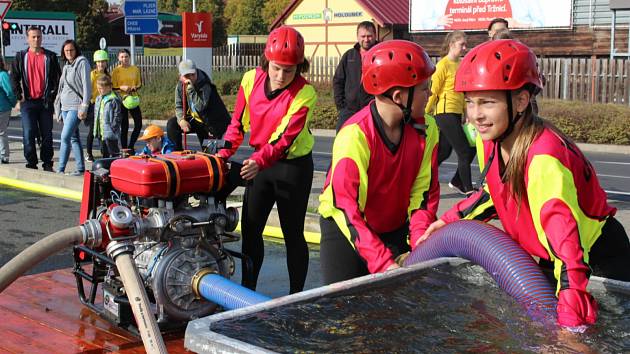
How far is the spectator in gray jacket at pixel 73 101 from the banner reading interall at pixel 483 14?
25044mm

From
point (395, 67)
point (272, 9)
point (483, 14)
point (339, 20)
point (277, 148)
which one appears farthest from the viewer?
point (272, 9)

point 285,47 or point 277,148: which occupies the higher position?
point 285,47

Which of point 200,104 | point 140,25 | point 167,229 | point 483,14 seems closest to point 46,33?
point 140,25

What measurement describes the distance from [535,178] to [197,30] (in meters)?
13.4

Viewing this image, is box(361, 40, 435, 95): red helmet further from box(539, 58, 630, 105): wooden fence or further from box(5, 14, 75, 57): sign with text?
box(5, 14, 75, 57): sign with text

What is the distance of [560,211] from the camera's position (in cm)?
325

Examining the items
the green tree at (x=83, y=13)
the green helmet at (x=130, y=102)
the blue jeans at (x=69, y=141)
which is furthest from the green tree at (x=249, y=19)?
the blue jeans at (x=69, y=141)

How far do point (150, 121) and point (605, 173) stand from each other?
15158 millimetres

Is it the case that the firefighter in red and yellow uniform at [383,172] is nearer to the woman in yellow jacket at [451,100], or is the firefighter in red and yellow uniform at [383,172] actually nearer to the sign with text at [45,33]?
the woman in yellow jacket at [451,100]

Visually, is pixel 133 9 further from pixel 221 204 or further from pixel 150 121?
pixel 221 204

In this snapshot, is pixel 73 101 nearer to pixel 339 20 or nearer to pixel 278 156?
pixel 278 156

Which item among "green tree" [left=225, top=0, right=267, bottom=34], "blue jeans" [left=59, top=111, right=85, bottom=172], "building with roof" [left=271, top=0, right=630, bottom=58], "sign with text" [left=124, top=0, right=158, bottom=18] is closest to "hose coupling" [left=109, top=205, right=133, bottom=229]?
"blue jeans" [left=59, top=111, right=85, bottom=172]

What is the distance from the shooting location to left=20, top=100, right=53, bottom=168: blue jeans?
41.2 ft

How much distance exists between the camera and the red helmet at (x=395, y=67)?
415 centimetres
